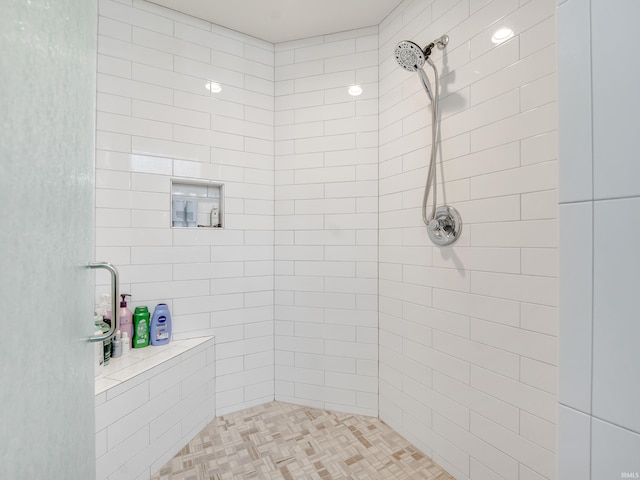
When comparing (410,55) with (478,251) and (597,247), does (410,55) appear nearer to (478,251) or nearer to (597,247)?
(478,251)

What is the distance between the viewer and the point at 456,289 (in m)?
1.49

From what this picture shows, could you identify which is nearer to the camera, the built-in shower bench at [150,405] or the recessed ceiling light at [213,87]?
the built-in shower bench at [150,405]

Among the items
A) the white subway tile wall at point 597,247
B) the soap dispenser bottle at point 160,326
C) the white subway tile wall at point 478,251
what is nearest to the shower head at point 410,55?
the white subway tile wall at point 478,251

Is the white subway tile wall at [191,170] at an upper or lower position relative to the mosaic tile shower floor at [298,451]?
upper

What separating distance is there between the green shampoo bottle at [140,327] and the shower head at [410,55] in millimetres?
1841

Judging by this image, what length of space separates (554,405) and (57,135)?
1521 mm

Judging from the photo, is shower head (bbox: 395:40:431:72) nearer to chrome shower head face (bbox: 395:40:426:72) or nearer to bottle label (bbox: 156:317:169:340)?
chrome shower head face (bbox: 395:40:426:72)

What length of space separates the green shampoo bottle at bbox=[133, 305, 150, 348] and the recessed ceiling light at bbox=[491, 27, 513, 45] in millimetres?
2131

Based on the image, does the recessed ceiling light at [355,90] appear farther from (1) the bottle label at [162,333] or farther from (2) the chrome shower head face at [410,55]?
(1) the bottle label at [162,333]

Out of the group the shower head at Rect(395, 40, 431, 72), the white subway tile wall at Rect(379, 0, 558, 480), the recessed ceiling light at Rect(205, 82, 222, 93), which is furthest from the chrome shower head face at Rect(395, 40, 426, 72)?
the recessed ceiling light at Rect(205, 82, 222, 93)

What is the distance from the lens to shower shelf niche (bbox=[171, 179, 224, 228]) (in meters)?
1.99

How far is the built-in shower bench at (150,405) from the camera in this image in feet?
4.27

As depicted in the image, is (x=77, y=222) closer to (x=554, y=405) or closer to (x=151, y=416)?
(x=151, y=416)

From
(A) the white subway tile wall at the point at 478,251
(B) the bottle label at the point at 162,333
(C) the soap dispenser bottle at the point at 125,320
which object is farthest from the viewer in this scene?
(B) the bottle label at the point at 162,333
